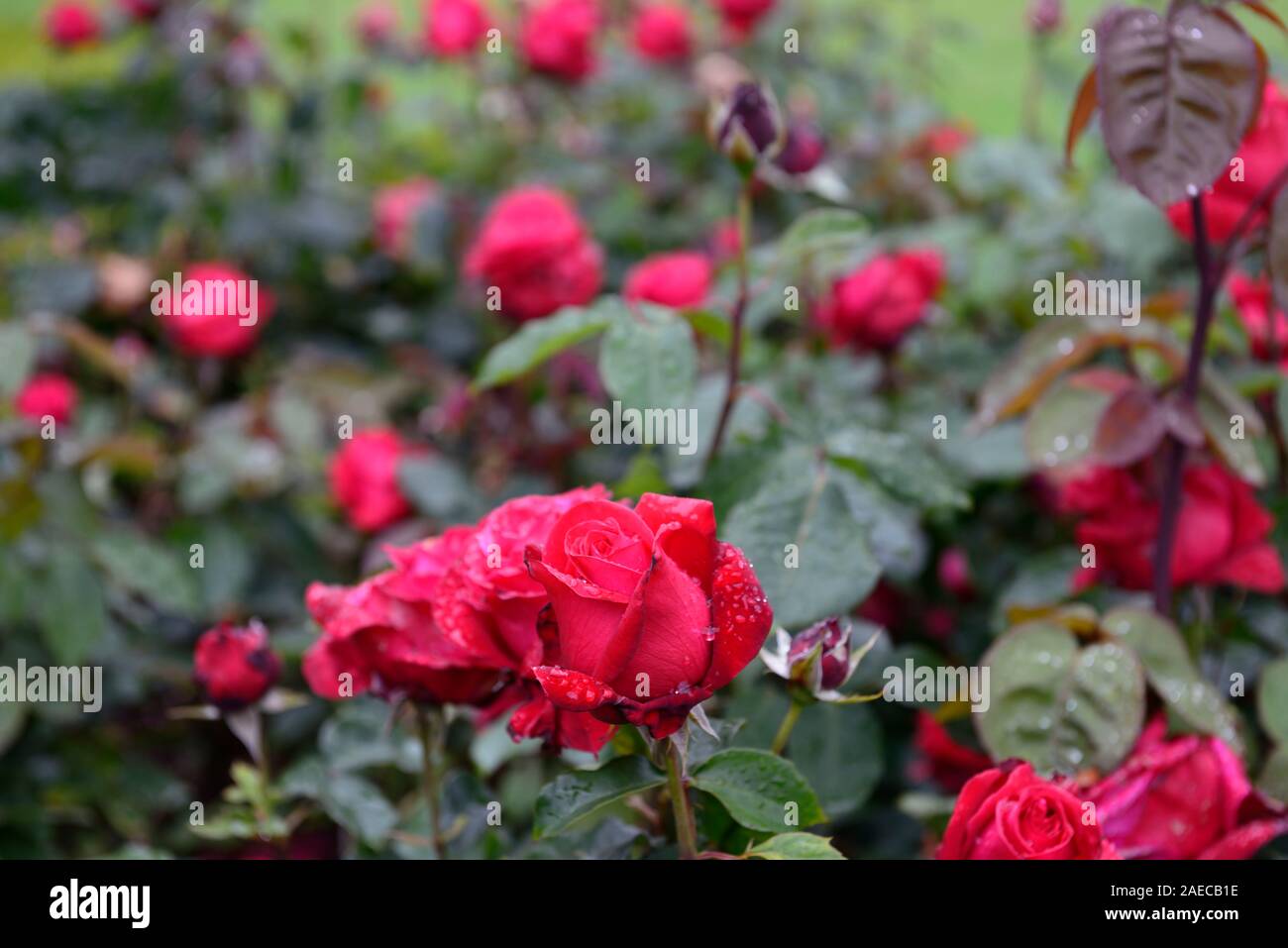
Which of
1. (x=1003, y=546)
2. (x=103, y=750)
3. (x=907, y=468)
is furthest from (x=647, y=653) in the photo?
(x=103, y=750)

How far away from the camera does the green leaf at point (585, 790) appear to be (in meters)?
0.55

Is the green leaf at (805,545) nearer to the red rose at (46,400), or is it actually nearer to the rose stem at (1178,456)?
the rose stem at (1178,456)

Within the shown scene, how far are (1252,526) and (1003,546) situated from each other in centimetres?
37

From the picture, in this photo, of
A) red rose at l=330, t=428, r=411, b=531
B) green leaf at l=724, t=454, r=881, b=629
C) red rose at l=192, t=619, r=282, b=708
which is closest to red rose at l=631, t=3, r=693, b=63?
red rose at l=330, t=428, r=411, b=531

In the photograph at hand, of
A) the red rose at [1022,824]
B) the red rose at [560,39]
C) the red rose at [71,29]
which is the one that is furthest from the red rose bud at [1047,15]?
the red rose at [71,29]

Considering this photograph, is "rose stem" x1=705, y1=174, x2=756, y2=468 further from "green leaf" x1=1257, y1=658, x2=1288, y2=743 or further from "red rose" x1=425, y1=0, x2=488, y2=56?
"red rose" x1=425, y1=0, x2=488, y2=56

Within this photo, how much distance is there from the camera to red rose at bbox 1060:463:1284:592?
866mm

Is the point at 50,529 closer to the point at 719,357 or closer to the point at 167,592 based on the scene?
the point at 167,592

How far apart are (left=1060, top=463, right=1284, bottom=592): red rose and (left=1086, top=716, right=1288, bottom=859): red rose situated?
223 millimetres

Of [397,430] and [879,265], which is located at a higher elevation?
[879,265]

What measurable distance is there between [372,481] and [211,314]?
0.48 m

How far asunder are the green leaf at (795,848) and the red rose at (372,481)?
89 cm

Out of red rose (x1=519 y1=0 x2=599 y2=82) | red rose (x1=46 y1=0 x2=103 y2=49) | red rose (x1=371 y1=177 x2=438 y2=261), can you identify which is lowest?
red rose (x1=371 y1=177 x2=438 y2=261)

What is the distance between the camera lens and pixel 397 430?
1809mm
